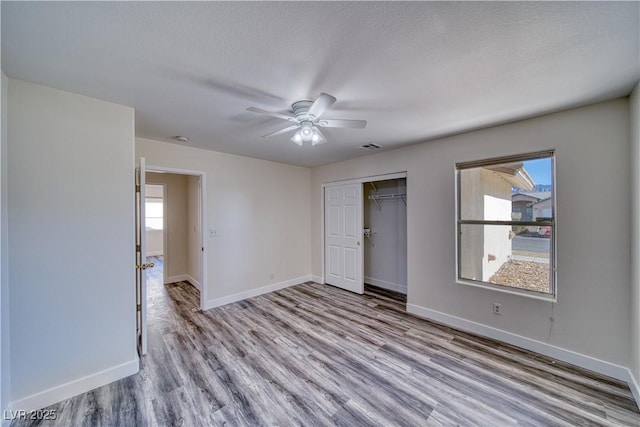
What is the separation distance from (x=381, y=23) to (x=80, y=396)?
11.4ft

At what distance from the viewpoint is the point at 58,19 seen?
1229 mm

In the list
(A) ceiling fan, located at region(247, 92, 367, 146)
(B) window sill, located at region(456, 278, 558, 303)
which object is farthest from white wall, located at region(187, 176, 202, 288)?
(B) window sill, located at region(456, 278, 558, 303)

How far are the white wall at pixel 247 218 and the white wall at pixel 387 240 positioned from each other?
1.33m

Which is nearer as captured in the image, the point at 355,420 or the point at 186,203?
the point at 355,420

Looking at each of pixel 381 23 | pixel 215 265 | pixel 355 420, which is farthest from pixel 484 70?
pixel 215 265

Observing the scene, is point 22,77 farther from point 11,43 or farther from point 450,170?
point 450,170

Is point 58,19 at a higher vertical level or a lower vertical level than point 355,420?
higher

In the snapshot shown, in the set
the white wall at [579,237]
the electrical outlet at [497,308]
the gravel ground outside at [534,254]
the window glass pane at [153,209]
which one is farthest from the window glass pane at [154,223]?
the gravel ground outside at [534,254]

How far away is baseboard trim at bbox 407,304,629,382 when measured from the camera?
2.15 meters

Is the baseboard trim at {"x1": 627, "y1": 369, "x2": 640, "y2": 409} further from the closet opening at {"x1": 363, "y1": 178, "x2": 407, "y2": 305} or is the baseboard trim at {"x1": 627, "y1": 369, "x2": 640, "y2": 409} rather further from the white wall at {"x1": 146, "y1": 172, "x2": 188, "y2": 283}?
the white wall at {"x1": 146, "y1": 172, "x2": 188, "y2": 283}

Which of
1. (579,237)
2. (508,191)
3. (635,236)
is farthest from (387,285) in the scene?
(635,236)

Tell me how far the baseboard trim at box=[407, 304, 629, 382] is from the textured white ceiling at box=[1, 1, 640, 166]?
2.36 m

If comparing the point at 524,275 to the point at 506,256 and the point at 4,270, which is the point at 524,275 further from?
the point at 4,270

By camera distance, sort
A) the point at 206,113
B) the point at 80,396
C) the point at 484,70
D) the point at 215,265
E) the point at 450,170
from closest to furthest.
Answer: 1. the point at 484,70
2. the point at 80,396
3. the point at 206,113
4. the point at 450,170
5. the point at 215,265
